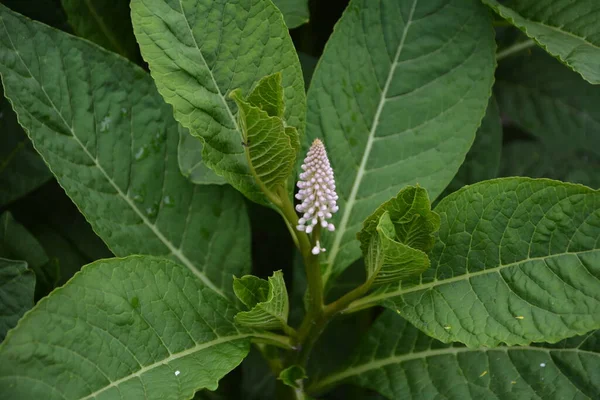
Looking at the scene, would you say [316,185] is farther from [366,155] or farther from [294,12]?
[294,12]

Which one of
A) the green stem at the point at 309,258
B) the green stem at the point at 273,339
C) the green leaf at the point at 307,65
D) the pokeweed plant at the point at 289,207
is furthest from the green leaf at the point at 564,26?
the green stem at the point at 273,339

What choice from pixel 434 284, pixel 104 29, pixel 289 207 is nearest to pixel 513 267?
pixel 434 284

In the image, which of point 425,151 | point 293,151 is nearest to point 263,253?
point 425,151

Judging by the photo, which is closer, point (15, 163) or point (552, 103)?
point (15, 163)

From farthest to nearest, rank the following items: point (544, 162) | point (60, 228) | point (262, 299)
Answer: point (544, 162), point (60, 228), point (262, 299)

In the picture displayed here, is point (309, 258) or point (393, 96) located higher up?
point (393, 96)

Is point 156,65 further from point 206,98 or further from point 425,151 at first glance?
point 425,151
